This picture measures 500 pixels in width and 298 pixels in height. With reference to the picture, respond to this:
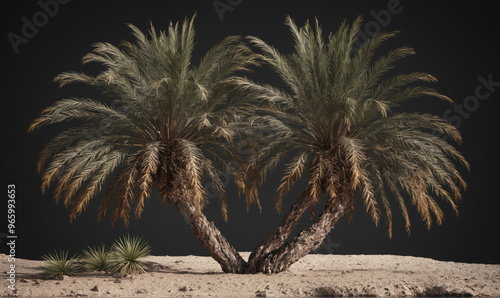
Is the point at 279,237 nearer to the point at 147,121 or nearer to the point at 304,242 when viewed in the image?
the point at 304,242

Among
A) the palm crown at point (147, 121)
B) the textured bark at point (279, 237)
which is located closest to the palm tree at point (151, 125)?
the palm crown at point (147, 121)

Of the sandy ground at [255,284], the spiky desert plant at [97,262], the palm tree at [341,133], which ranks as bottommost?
the sandy ground at [255,284]

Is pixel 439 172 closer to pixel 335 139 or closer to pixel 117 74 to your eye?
pixel 335 139

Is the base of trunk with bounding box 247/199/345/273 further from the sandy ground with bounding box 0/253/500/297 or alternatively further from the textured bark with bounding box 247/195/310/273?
the sandy ground with bounding box 0/253/500/297

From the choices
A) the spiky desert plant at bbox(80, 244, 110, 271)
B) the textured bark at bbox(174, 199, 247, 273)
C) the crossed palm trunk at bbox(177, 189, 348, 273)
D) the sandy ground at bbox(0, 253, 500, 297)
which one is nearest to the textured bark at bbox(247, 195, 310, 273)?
the crossed palm trunk at bbox(177, 189, 348, 273)

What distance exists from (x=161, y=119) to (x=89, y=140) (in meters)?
1.93

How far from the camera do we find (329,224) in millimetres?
16750

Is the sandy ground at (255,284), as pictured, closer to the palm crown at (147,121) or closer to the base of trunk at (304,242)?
the base of trunk at (304,242)

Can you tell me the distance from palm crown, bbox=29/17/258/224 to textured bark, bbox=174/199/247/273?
38 cm

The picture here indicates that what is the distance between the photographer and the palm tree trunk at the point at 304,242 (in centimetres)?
1667

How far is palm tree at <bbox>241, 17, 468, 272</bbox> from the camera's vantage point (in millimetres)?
15492

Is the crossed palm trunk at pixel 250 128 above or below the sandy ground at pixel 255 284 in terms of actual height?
above

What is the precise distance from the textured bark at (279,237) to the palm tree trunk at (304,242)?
0.15 m

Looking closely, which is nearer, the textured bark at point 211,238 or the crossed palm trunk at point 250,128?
the crossed palm trunk at point 250,128
